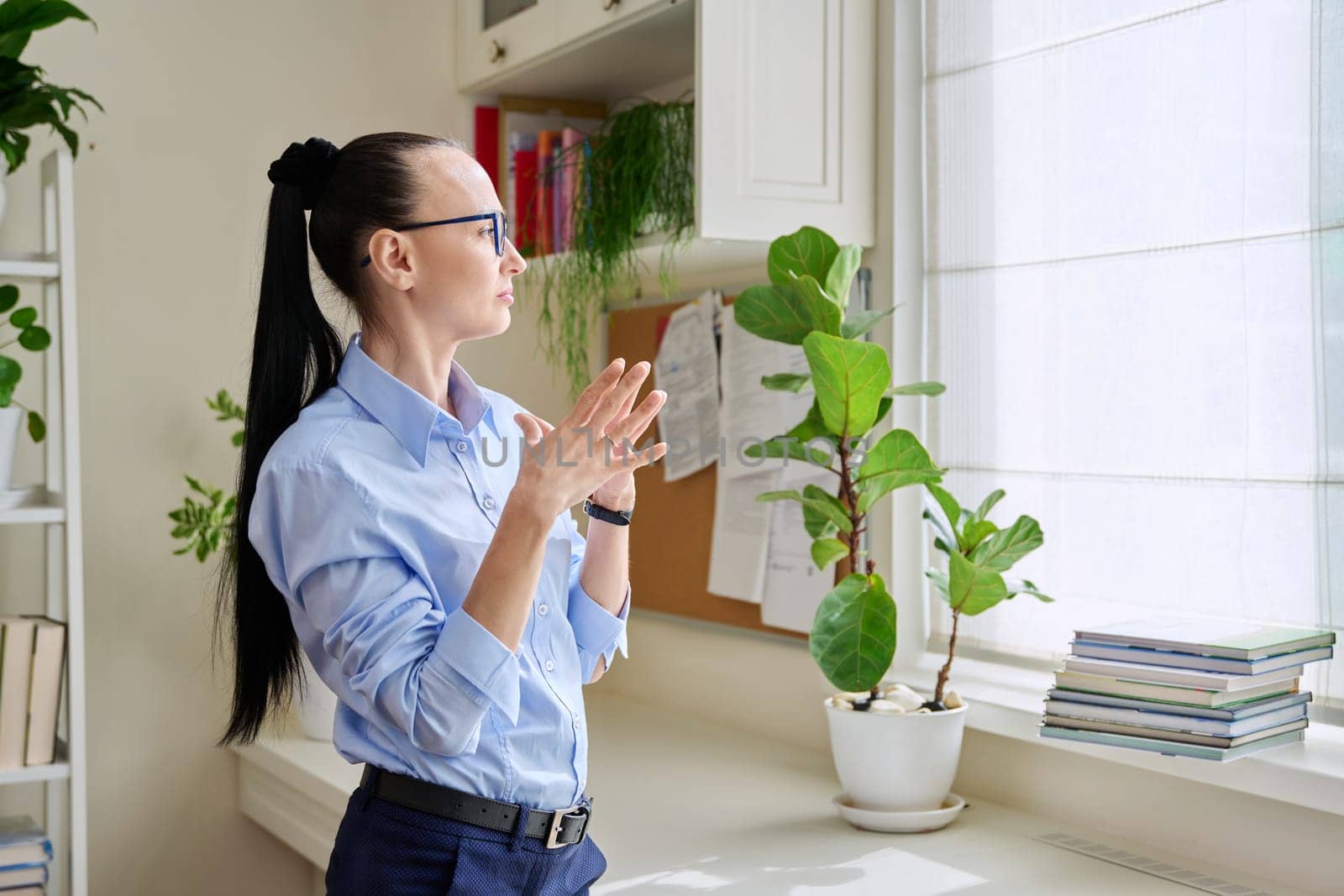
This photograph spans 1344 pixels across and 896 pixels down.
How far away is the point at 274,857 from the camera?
240cm

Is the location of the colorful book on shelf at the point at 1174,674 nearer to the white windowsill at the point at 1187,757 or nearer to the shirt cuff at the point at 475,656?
the white windowsill at the point at 1187,757

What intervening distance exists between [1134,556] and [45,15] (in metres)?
1.73

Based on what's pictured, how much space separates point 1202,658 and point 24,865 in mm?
1695

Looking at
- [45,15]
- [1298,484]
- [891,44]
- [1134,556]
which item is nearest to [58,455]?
[45,15]

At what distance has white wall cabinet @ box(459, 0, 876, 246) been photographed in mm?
1810

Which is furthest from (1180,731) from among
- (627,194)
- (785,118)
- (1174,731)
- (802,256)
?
(627,194)

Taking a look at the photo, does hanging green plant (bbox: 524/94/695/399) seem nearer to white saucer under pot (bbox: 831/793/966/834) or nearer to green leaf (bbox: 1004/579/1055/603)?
green leaf (bbox: 1004/579/1055/603)

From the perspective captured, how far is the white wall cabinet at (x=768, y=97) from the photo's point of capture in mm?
1810

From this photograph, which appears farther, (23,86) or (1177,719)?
(23,86)

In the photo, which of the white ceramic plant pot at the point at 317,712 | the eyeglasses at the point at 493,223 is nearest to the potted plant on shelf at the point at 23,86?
the white ceramic plant pot at the point at 317,712

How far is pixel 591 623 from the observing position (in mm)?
1249

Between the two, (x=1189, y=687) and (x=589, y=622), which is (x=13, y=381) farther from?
(x=1189, y=687)

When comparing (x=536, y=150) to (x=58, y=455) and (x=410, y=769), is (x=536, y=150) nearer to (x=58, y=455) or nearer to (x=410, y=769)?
(x=58, y=455)

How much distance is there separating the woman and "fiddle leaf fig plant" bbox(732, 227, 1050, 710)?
1.46 ft
